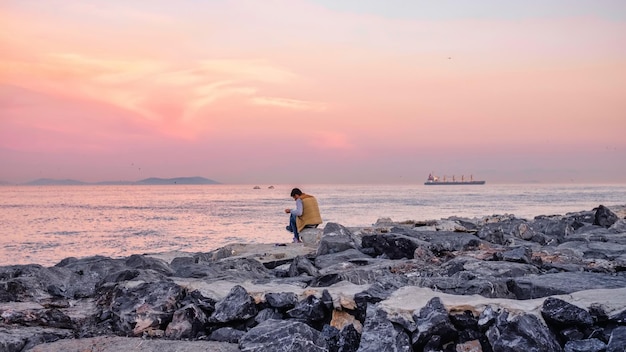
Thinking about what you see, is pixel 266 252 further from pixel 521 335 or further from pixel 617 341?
pixel 617 341

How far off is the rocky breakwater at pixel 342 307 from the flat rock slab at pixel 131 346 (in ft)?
0.05

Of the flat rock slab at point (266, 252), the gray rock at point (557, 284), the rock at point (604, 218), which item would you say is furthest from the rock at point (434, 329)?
the rock at point (604, 218)

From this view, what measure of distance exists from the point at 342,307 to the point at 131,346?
1.82m

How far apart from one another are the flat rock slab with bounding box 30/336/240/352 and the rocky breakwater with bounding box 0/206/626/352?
17 millimetres

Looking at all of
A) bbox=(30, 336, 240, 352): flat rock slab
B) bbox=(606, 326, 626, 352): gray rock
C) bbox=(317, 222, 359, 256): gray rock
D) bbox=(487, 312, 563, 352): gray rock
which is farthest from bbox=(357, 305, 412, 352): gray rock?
bbox=(317, 222, 359, 256): gray rock

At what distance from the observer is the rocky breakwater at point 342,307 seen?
485cm

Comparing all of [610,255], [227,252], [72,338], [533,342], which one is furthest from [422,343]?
[227,252]

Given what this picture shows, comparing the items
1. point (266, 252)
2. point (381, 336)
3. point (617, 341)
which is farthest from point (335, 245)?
point (617, 341)

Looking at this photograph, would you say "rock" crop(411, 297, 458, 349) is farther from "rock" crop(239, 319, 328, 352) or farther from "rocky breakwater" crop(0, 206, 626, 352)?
"rock" crop(239, 319, 328, 352)

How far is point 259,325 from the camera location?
538 cm

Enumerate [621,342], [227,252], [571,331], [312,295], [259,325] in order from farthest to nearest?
[227,252] → [312,295] → [259,325] → [571,331] → [621,342]

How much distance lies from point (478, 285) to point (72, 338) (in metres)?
3.65

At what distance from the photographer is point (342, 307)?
553 centimetres

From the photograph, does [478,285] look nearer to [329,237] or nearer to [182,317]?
[182,317]
